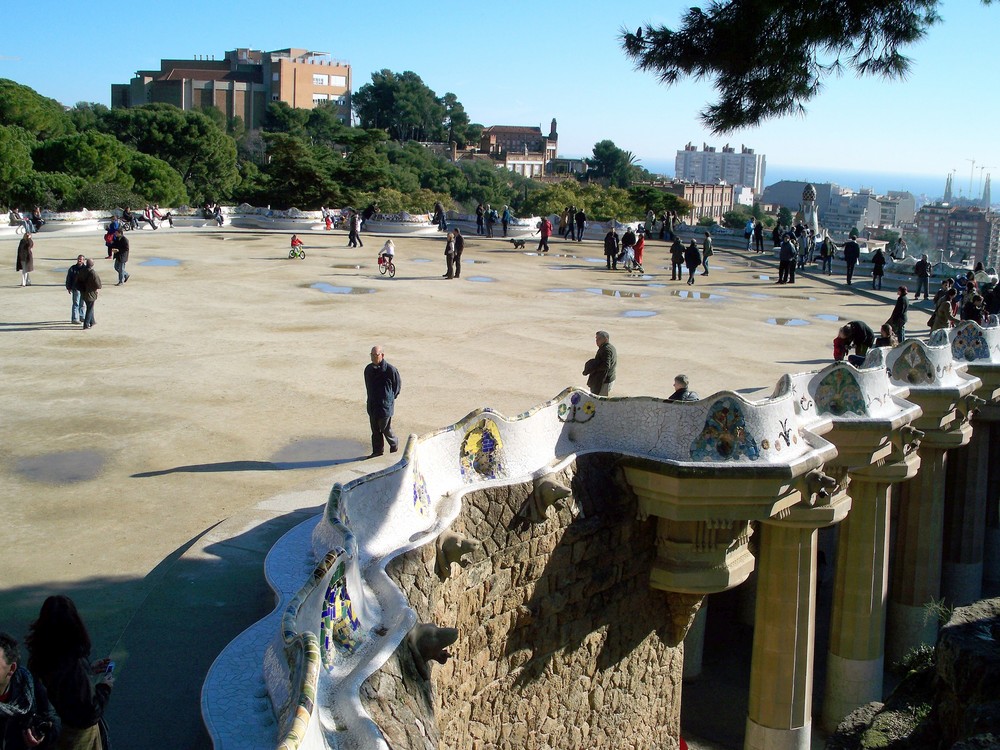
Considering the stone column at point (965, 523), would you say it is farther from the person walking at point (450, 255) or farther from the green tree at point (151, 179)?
the green tree at point (151, 179)

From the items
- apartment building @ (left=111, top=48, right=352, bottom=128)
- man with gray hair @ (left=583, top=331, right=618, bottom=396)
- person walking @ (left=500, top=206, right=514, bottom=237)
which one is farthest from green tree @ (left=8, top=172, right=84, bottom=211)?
apartment building @ (left=111, top=48, right=352, bottom=128)

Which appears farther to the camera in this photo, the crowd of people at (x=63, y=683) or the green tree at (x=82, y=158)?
the green tree at (x=82, y=158)

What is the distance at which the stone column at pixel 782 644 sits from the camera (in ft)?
38.7

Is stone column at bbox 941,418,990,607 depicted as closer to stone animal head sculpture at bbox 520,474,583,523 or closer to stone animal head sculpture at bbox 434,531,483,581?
stone animal head sculpture at bbox 520,474,583,523

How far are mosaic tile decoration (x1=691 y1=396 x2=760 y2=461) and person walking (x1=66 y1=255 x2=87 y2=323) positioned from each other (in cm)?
1315

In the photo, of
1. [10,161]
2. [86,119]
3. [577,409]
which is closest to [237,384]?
[577,409]

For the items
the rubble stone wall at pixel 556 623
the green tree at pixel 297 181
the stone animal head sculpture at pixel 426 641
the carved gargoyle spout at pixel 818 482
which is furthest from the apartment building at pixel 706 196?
the stone animal head sculpture at pixel 426 641

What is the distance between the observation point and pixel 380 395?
11.9 metres

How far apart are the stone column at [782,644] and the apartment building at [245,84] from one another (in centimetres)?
14569

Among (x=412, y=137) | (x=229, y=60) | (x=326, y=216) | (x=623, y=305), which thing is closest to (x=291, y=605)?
(x=623, y=305)

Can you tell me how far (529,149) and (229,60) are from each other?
5189 cm

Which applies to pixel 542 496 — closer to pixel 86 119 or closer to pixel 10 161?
pixel 10 161

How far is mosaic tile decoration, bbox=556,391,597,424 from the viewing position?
9742mm

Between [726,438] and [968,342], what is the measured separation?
27.9ft
